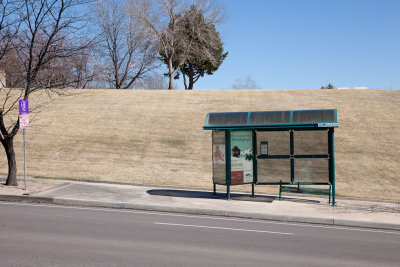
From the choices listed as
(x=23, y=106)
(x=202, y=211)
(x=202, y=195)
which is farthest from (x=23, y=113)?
(x=202, y=211)

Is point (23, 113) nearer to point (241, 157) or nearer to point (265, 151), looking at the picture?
point (241, 157)

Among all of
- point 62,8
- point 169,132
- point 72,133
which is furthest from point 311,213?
point 72,133

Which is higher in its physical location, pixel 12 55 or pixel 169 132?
pixel 12 55

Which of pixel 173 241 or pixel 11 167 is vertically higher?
pixel 11 167

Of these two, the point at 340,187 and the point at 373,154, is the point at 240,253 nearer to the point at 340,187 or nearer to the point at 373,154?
the point at 340,187

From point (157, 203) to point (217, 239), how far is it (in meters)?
4.30

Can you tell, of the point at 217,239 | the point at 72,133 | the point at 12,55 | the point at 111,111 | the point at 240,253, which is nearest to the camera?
the point at 240,253

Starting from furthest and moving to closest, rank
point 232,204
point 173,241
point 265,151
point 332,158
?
point 265,151 → point 332,158 → point 232,204 → point 173,241

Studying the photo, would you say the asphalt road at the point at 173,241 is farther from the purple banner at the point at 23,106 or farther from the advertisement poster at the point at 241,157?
the purple banner at the point at 23,106

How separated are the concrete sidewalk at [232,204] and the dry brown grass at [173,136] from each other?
2.99 m

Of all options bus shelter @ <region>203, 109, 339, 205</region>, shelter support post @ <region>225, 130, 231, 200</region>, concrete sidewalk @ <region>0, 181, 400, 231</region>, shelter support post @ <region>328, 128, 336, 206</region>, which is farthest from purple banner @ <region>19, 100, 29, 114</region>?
shelter support post @ <region>328, 128, 336, 206</region>

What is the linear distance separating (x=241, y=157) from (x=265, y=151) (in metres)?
0.88

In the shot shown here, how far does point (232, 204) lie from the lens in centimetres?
1250

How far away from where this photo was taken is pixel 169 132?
86.3ft
